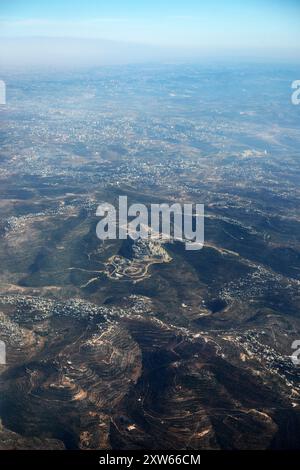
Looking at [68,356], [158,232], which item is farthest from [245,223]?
[68,356]

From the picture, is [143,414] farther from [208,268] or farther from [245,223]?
[245,223]

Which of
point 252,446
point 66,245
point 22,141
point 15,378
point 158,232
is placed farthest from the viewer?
point 22,141

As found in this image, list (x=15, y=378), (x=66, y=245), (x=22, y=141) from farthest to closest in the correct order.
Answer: (x=22, y=141), (x=66, y=245), (x=15, y=378)

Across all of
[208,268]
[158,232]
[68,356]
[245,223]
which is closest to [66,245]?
[158,232]

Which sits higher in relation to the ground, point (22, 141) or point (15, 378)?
point (22, 141)

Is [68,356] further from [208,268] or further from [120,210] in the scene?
[120,210]
